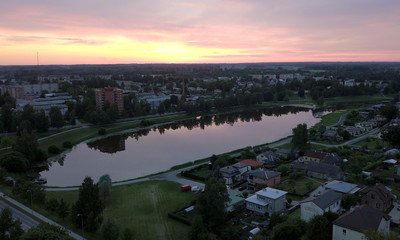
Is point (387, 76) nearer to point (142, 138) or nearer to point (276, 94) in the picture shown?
point (276, 94)

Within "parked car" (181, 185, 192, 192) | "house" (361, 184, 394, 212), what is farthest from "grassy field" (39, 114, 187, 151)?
"house" (361, 184, 394, 212)

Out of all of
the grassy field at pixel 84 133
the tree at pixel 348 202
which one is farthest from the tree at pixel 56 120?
the tree at pixel 348 202

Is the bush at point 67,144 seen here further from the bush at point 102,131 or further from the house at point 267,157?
the house at point 267,157

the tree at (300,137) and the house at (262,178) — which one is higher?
the tree at (300,137)

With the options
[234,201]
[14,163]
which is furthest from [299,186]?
[14,163]

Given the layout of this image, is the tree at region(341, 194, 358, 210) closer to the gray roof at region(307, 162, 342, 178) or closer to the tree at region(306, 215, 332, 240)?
the tree at region(306, 215, 332, 240)
